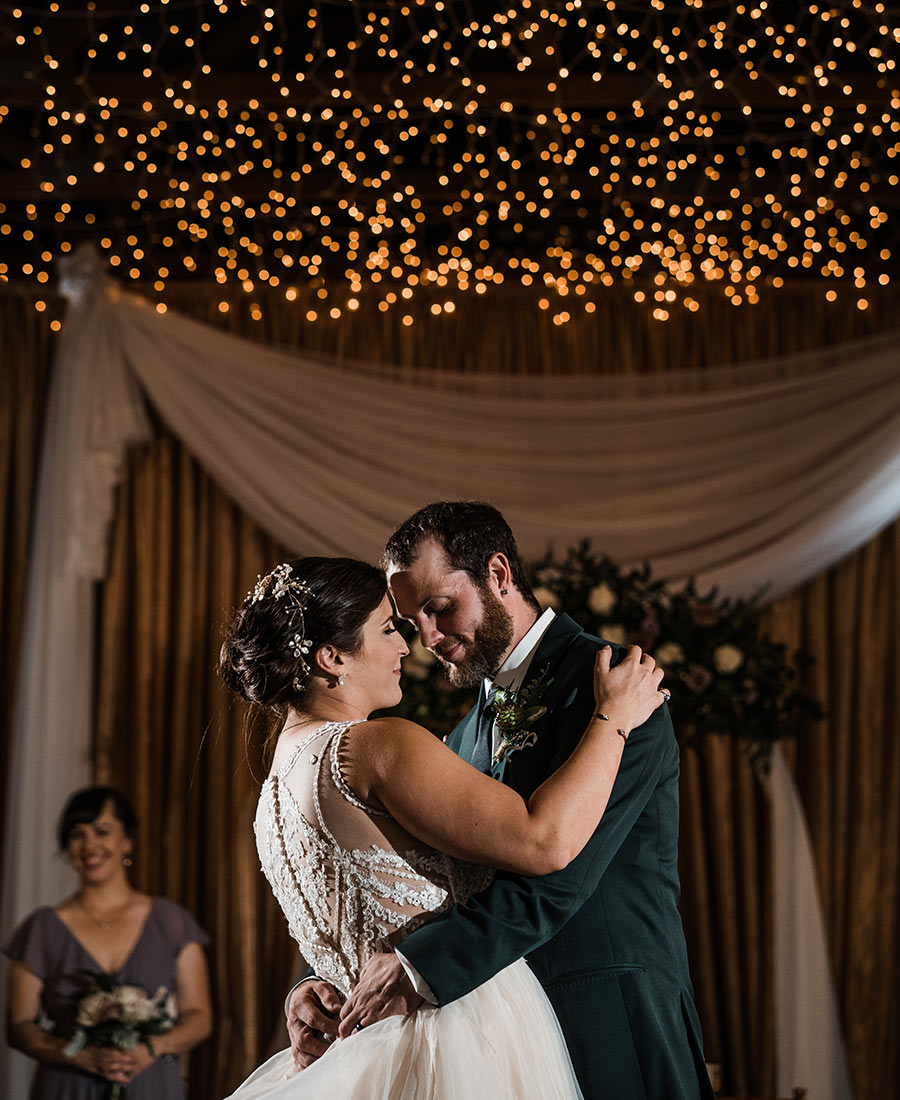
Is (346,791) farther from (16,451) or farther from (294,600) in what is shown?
(16,451)

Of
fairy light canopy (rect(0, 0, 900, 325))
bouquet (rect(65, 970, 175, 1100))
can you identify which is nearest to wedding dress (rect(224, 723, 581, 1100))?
bouquet (rect(65, 970, 175, 1100))

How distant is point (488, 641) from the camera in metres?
2.54

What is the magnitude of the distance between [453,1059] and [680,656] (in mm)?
2323

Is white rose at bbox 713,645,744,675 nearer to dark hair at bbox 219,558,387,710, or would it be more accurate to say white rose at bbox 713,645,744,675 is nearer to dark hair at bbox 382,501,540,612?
dark hair at bbox 382,501,540,612

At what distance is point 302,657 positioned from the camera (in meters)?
2.28

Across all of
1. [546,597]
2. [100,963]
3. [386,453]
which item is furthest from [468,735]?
[386,453]

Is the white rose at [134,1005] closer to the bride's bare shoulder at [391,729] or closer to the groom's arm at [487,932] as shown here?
the groom's arm at [487,932]

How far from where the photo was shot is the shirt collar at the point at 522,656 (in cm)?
250

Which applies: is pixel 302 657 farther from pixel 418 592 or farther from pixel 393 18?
pixel 393 18

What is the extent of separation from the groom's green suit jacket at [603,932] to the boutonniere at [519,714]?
16 mm

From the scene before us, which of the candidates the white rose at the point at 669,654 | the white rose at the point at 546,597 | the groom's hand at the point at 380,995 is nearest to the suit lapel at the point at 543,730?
the groom's hand at the point at 380,995

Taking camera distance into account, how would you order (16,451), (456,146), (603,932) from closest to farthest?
(603,932) < (456,146) < (16,451)

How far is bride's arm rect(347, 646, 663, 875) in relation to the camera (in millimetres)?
2020

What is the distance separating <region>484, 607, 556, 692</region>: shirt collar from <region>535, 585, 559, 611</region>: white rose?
1.55 m
